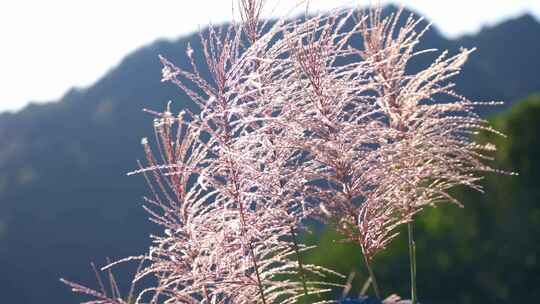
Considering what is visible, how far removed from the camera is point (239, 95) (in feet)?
8.17

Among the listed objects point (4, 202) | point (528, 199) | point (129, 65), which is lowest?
point (4, 202)

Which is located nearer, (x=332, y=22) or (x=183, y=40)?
(x=332, y=22)

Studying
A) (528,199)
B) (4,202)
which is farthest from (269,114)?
(4,202)

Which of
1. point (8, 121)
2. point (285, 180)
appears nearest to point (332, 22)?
point (285, 180)

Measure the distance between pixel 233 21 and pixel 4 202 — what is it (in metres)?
33.8

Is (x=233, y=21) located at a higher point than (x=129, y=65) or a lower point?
lower

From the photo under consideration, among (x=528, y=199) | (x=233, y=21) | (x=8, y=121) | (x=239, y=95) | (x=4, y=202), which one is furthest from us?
(x=8, y=121)

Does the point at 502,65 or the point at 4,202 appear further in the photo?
the point at 502,65

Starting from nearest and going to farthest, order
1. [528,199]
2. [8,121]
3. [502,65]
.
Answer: [528,199]
[8,121]
[502,65]

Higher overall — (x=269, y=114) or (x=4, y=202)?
(x=269, y=114)

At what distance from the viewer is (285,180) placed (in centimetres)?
257

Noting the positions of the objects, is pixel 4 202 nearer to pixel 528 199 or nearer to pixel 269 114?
pixel 528 199

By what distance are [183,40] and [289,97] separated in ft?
131

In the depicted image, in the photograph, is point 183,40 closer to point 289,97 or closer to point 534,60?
point 534,60
